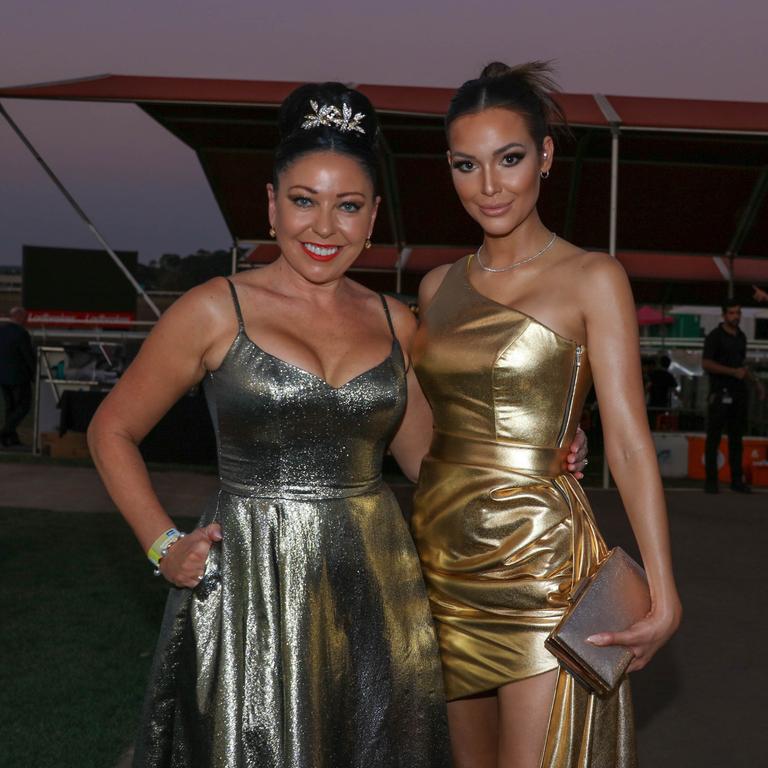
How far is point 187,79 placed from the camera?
934cm

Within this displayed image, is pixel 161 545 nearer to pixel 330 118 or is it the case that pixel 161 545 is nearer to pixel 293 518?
pixel 293 518

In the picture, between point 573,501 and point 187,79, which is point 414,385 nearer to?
point 573,501

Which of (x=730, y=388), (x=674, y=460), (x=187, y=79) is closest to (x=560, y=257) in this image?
(x=187, y=79)

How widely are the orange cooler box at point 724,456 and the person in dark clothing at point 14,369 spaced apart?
26.1 feet

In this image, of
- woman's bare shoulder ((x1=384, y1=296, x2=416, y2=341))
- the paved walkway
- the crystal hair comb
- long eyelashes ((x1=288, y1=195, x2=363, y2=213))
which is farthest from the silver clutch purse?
the paved walkway

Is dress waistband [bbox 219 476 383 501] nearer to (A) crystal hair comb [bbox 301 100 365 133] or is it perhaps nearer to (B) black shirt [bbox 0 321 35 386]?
(A) crystal hair comb [bbox 301 100 365 133]

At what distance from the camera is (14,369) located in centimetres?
1405

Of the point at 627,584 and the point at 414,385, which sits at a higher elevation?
the point at 414,385

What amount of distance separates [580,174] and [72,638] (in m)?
7.59

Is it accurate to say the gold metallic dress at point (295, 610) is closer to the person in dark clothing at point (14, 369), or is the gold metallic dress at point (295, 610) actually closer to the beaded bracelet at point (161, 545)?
the beaded bracelet at point (161, 545)

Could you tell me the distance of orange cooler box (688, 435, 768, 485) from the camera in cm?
1188

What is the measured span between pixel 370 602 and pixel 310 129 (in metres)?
0.99

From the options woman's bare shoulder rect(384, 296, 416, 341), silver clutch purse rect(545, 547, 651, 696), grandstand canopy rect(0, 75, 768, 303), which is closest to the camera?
silver clutch purse rect(545, 547, 651, 696)

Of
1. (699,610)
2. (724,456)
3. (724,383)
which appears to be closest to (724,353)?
(724,383)
